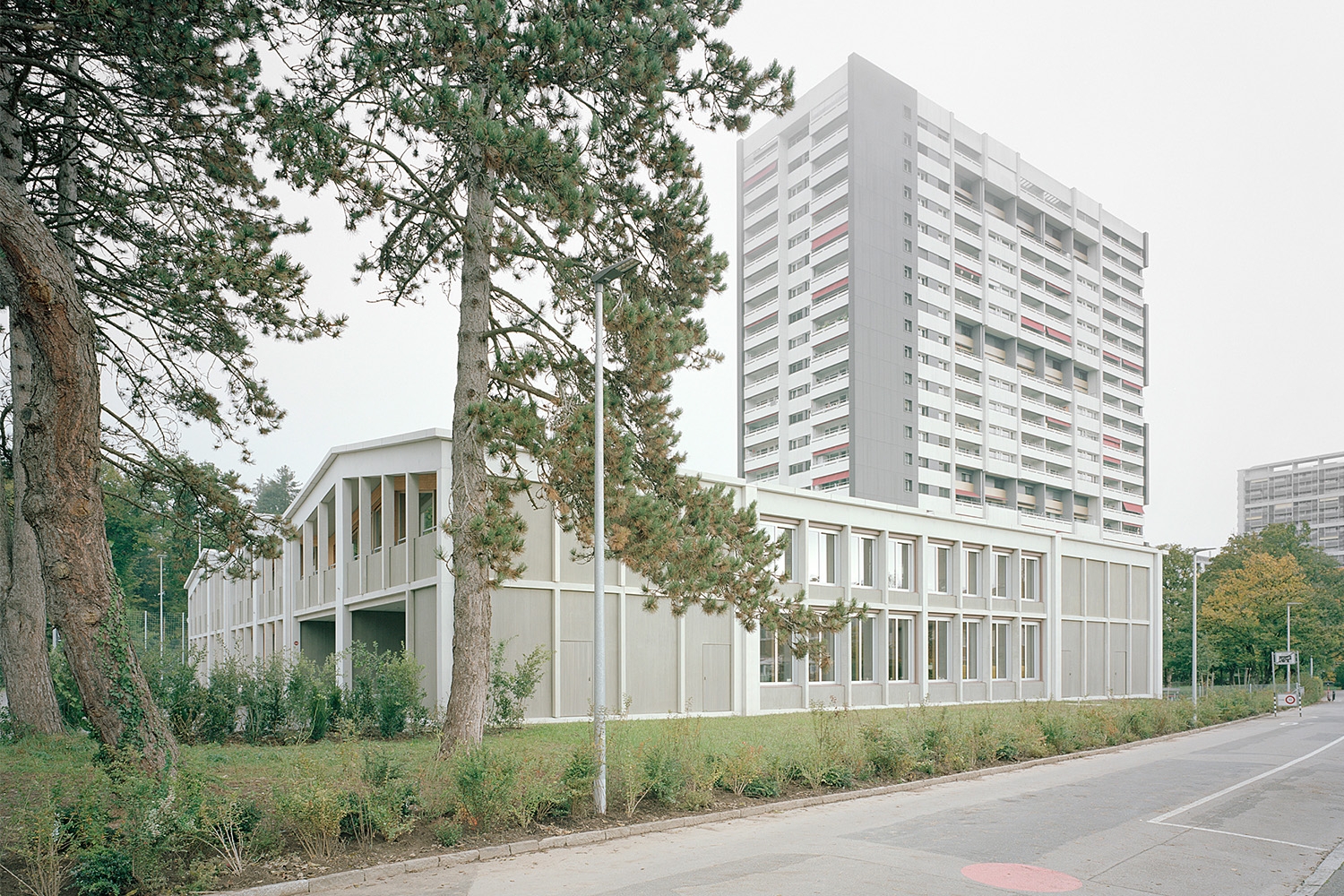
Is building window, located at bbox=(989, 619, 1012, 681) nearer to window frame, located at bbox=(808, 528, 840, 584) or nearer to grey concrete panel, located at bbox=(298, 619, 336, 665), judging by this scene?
window frame, located at bbox=(808, 528, 840, 584)

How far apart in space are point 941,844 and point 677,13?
11698 millimetres

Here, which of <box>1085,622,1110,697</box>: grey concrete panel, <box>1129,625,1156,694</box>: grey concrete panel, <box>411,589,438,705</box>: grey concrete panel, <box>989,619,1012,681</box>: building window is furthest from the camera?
<box>1129,625,1156,694</box>: grey concrete panel

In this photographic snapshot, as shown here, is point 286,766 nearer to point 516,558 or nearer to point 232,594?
point 516,558

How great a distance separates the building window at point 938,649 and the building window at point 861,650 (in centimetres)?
367

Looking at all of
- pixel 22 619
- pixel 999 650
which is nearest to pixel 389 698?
pixel 22 619

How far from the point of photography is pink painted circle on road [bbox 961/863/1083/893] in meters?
8.90

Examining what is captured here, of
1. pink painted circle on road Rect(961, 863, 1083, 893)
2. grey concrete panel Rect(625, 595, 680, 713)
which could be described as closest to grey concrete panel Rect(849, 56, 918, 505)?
grey concrete panel Rect(625, 595, 680, 713)

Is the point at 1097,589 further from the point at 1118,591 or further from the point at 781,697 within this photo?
the point at 781,697

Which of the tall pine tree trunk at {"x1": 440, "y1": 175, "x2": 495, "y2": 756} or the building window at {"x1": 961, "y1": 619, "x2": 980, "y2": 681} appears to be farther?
the building window at {"x1": 961, "y1": 619, "x2": 980, "y2": 681}

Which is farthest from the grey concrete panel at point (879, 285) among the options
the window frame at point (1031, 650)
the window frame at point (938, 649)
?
the window frame at point (938, 649)

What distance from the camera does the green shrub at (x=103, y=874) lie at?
26.2 feet

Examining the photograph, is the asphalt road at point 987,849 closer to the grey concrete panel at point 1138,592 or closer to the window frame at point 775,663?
the window frame at point 775,663

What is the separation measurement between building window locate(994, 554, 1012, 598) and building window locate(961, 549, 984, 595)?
1.19m

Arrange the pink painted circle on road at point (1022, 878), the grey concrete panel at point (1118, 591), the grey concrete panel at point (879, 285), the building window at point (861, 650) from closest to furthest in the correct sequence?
the pink painted circle on road at point (1022, 878) → the building window at point (861, 650) → the grey concrete panel at point (1118, 591) → the grey concrete panel at point (879, 285)
